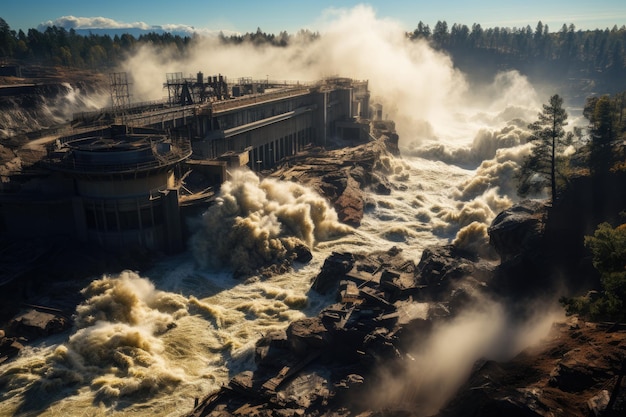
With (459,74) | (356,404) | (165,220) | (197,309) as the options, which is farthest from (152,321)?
(459,74)

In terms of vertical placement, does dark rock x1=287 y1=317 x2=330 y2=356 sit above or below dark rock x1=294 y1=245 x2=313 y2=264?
above

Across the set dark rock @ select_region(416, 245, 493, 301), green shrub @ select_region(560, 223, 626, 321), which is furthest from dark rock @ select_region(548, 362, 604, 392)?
dark rock @ select_region(416, 245, 493, 301)

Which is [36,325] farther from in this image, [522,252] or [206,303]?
[522,252]

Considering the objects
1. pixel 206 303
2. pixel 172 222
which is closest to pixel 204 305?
pixel 206 303

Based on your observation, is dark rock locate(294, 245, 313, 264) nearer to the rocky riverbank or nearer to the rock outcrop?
the rocky riverbank

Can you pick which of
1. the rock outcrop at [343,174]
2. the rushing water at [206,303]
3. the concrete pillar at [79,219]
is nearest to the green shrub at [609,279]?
the rushing water at [206,303]

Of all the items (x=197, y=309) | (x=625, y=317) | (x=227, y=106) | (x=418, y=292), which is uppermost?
(x=227, y=106)

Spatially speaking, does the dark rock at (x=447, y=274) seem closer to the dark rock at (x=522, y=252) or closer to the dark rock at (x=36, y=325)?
the dark rock at (x=522, y=252)

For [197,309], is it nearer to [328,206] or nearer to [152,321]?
[152,321]
